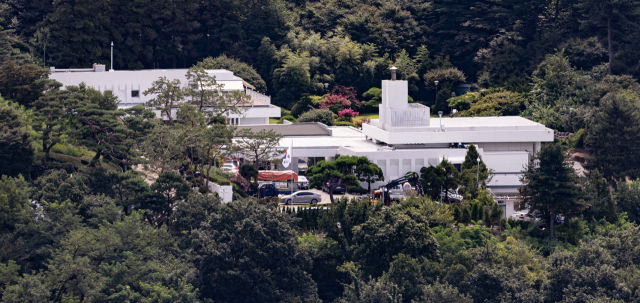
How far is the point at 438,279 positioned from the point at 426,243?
232 centimetres

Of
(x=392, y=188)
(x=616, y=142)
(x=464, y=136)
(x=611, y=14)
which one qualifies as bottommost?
(x=392, y=188)

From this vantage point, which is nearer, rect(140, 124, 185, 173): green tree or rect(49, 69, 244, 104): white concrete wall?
rect(140, 124, 185, 173): green tree

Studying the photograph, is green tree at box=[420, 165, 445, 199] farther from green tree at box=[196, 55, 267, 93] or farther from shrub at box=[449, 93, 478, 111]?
green tree at box=[196, 55, 267, 93]

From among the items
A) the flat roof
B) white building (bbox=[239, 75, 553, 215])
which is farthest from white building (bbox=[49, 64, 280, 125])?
white building (bbox=[239, 75, 553, 215])

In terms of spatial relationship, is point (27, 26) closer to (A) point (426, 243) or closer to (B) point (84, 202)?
(B) point (84, 202)

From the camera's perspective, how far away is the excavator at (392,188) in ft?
147

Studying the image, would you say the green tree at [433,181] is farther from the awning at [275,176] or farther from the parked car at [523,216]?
the awning at [275,176]

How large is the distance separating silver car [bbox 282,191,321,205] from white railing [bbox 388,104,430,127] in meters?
8.87

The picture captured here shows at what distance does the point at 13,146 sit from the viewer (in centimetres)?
4222

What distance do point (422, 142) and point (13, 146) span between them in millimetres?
22572

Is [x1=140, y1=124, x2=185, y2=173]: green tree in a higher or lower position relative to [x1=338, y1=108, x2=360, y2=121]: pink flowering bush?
lower

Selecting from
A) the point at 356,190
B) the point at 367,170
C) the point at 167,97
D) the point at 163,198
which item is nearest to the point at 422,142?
the point at 356,190

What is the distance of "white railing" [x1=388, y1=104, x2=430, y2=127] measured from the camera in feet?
168

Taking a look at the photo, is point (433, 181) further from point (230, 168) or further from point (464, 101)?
point (464, 101)
